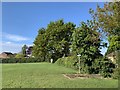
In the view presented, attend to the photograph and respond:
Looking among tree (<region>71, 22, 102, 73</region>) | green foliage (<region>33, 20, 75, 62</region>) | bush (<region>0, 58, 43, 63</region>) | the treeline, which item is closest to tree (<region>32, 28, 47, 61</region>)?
green foliage (<region>33, 20, 75, 62</region>)

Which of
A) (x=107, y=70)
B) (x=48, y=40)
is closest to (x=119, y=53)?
(x=107, y=70)

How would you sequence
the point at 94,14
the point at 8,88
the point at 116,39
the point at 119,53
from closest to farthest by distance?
the point at 8,88, the point at 119,53, the point at 116,39, the point at 94,14

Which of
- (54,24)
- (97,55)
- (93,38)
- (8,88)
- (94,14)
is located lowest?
(8,88)

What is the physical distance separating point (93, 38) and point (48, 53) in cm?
3611

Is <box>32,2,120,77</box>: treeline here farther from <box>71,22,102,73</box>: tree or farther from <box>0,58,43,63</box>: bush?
<box>0,58,43,63</box>: bush

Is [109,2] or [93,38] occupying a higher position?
[109,2]

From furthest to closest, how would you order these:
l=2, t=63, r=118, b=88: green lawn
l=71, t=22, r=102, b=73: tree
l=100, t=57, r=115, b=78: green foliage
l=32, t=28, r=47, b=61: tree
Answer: l=32, t=28, r=47, b=61: tree
l=71, t=22, r=102, b=73: tree
l=100, t=57, r=115, b=78: green foliage
l=2, t=63, r=118, b=88: green lawn

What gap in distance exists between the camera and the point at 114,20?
1850cm

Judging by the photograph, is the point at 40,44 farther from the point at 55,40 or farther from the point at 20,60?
the point at 20,60

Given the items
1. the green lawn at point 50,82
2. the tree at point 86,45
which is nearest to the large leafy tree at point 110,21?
the tree at point 86,45

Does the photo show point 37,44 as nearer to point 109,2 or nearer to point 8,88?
point 109,2

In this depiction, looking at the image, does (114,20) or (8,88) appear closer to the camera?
(8,88)

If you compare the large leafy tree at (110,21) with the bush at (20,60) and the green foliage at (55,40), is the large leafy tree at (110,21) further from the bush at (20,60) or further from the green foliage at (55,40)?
the bush at (20,60)

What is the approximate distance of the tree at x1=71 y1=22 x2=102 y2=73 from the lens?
23.4 metres
